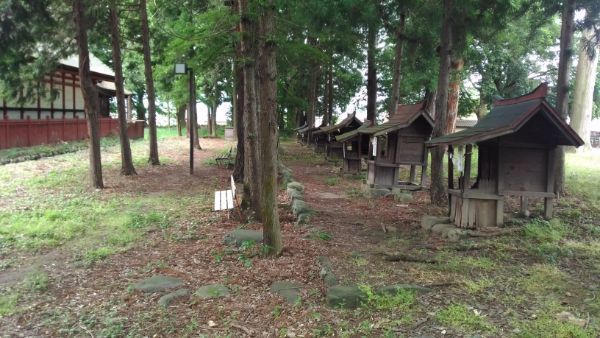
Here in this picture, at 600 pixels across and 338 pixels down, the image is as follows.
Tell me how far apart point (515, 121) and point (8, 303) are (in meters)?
7.05

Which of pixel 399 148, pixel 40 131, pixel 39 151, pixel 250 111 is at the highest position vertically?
pixel 250 111

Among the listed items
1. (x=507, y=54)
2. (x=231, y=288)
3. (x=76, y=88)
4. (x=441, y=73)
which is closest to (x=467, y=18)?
(x=441, y=73)

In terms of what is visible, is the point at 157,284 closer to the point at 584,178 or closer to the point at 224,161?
the point at 584,178

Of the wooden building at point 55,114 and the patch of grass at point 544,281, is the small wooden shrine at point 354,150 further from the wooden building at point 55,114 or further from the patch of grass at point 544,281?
the patch of grass at point 544,281

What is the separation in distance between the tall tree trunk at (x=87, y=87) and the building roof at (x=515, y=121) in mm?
8784

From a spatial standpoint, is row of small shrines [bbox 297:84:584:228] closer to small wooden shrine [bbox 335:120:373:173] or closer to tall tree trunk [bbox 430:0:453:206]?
tall tree trunk [bbox 430:0:453:206]

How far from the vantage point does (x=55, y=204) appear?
415 inches

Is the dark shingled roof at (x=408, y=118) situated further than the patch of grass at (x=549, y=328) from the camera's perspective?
Yes

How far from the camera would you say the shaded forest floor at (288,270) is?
15.1 feet

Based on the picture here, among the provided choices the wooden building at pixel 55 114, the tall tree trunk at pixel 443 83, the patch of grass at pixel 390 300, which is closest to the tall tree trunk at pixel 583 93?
the tall tree trunk at pixel 443 83

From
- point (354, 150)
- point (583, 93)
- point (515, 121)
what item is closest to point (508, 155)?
point (515, 121)

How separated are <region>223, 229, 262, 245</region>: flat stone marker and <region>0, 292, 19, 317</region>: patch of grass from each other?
303cm

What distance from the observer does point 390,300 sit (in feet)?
16.3

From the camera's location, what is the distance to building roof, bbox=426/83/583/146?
7179mm
